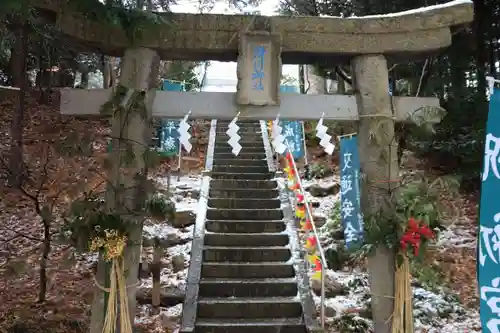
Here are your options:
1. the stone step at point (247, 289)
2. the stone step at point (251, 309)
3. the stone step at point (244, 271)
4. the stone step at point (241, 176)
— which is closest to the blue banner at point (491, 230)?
the stone step at point (251, 309)

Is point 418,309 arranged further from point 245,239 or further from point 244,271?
point 245,239

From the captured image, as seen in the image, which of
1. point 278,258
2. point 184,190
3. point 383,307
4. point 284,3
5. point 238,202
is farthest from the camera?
point 284,3

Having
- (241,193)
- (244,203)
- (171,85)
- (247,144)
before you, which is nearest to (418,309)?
(244,203)

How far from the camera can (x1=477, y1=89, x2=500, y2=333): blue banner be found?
11.6ft

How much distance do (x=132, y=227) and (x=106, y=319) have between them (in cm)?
83

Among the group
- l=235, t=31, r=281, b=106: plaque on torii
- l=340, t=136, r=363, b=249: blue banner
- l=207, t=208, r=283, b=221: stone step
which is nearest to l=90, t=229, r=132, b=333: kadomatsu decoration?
l=235, t=31, r=281, b=106: plaque on torii

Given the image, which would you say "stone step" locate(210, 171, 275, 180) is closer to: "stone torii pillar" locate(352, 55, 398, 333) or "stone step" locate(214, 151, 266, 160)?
"stone step" locate(214, 151, 266, 160)

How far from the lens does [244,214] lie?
7.54 meters

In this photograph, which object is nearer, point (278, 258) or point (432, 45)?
point (432, 45)

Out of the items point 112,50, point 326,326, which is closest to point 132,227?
point 112,50

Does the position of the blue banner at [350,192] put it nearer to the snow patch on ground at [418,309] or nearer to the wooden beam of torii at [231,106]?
the snow patch on ground at [418,309]

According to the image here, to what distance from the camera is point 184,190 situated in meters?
10.1

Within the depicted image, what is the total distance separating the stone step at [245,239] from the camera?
6.86m

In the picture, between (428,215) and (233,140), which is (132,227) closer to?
(233,140)
